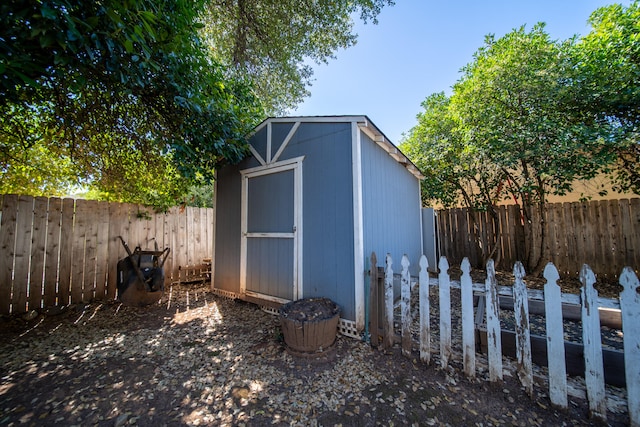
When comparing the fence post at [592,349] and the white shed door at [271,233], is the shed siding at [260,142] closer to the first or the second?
the white shed door at [271,233]

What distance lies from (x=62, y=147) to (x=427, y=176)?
8.24 metres

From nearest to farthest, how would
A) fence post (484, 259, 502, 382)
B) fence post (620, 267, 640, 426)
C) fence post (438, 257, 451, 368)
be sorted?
fence post (620, 267, 640, 426), fence post (484, 259, 502, 382), fence post (438, 257, 451, 368)

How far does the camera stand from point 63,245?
3.87 metres

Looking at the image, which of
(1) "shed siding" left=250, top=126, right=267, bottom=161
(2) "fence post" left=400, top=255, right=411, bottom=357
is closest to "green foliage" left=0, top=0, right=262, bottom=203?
(1) "shed siding" left=250, top=126, right=267, bottom=161

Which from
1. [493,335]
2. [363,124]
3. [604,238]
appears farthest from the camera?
[604,238]

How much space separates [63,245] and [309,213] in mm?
4164

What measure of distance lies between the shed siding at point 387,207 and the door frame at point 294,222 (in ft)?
3.19

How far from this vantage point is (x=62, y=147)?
4.15 metres

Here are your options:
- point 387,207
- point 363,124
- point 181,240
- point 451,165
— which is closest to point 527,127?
point 451,165

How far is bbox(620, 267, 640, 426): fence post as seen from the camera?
153 centimetres

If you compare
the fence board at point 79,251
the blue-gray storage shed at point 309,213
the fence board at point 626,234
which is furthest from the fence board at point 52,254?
the fence board at point 626,234

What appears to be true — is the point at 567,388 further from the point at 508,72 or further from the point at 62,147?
the point at 62,147

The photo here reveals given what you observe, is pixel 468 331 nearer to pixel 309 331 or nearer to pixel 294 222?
pixel 309 331

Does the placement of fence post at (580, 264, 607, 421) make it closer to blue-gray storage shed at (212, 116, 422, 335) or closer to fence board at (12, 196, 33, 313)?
blue-gray storage shed at (212, 116, 422, 335)
